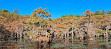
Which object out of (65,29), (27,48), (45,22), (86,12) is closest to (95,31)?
(86,12)

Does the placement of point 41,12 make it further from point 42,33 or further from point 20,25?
point 20,25

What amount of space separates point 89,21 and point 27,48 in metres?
40.6

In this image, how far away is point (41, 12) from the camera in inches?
1710

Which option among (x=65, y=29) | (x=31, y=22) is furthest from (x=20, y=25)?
(x=31, y=22)

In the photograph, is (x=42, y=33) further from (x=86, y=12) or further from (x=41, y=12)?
(x=86, y=12)

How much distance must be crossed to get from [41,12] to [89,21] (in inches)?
1236

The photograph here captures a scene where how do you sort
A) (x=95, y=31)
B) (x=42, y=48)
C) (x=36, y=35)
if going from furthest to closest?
(x=95, y=31)
(x=36, y=35)
(x=42, y=48)

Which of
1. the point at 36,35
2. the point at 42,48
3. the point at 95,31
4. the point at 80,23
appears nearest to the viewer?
the point at 42,48

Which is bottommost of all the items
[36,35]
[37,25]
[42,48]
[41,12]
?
[42,48]

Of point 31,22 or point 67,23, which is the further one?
point 67,23

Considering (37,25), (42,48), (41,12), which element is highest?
(41,12)

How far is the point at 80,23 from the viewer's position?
69.6 m

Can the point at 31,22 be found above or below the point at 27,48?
above

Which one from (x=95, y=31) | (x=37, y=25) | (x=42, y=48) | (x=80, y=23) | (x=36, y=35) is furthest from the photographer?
(x=80, y=23)
